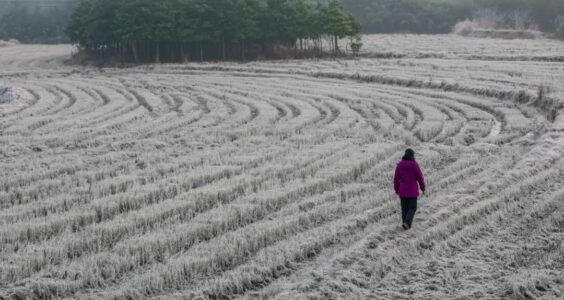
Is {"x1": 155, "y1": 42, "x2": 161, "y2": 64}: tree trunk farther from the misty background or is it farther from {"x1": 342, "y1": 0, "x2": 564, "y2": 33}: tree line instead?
{"x1": 342, "y1": 0, "x2": 564, "y2": 33}: tree line

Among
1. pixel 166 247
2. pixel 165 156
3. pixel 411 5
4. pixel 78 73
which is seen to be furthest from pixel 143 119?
pixel 411 5

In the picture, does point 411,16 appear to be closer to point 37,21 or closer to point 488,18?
point 488,18

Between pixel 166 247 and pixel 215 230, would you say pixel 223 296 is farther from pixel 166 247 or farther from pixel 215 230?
pixel 215 230

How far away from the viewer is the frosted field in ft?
32.7

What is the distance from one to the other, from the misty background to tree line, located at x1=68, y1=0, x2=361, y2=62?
45491 millimetres

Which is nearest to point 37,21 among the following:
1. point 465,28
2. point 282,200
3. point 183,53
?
point 183,53

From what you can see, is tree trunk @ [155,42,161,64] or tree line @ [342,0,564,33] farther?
tree line @ [342,0,564,33]

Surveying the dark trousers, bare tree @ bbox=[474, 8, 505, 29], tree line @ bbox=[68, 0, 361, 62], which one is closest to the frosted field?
the dark trousers

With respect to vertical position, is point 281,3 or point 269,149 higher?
point 281,3

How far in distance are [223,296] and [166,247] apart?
226 cm

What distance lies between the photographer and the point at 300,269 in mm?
10570

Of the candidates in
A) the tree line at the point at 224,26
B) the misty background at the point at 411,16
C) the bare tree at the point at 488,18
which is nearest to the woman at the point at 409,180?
the tree line at the point at 224,26

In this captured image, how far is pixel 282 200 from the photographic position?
1455cm

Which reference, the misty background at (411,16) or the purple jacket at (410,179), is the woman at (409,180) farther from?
the misty background at (411,16)
